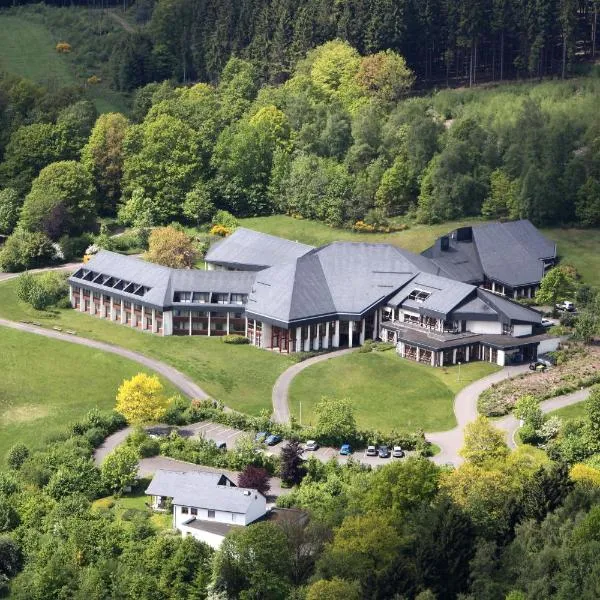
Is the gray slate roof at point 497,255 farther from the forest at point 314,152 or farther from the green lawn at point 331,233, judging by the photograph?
the forest at point 314,152

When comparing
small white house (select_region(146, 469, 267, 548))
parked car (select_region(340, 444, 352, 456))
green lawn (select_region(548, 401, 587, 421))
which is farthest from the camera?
green lawn (select_region(548, 401, 587, 421))

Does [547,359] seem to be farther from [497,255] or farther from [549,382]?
[497,255]

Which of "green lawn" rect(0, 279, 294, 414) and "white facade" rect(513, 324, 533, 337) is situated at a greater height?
"white facade" rect(513, 324, 533, 337)

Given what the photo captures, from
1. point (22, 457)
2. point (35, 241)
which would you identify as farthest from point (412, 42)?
point (22, 457)

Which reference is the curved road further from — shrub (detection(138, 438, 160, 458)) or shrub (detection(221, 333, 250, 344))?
shrub (detection(138, 438, 160, 458))

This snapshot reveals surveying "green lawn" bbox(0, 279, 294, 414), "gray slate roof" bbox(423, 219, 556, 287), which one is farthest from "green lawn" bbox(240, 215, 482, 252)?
"green lawn" bbox(0, 279, 294, 414)

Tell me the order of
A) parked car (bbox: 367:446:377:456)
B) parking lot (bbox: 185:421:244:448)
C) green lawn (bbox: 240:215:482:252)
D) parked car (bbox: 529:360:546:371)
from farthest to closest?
green lawn (bbox: 240:215:482:252) < parked car (bbox: 529:360:546:371) < parking lot (bbox: 185:421:244:448) < parked car (bbox: 367:446:377:456)
